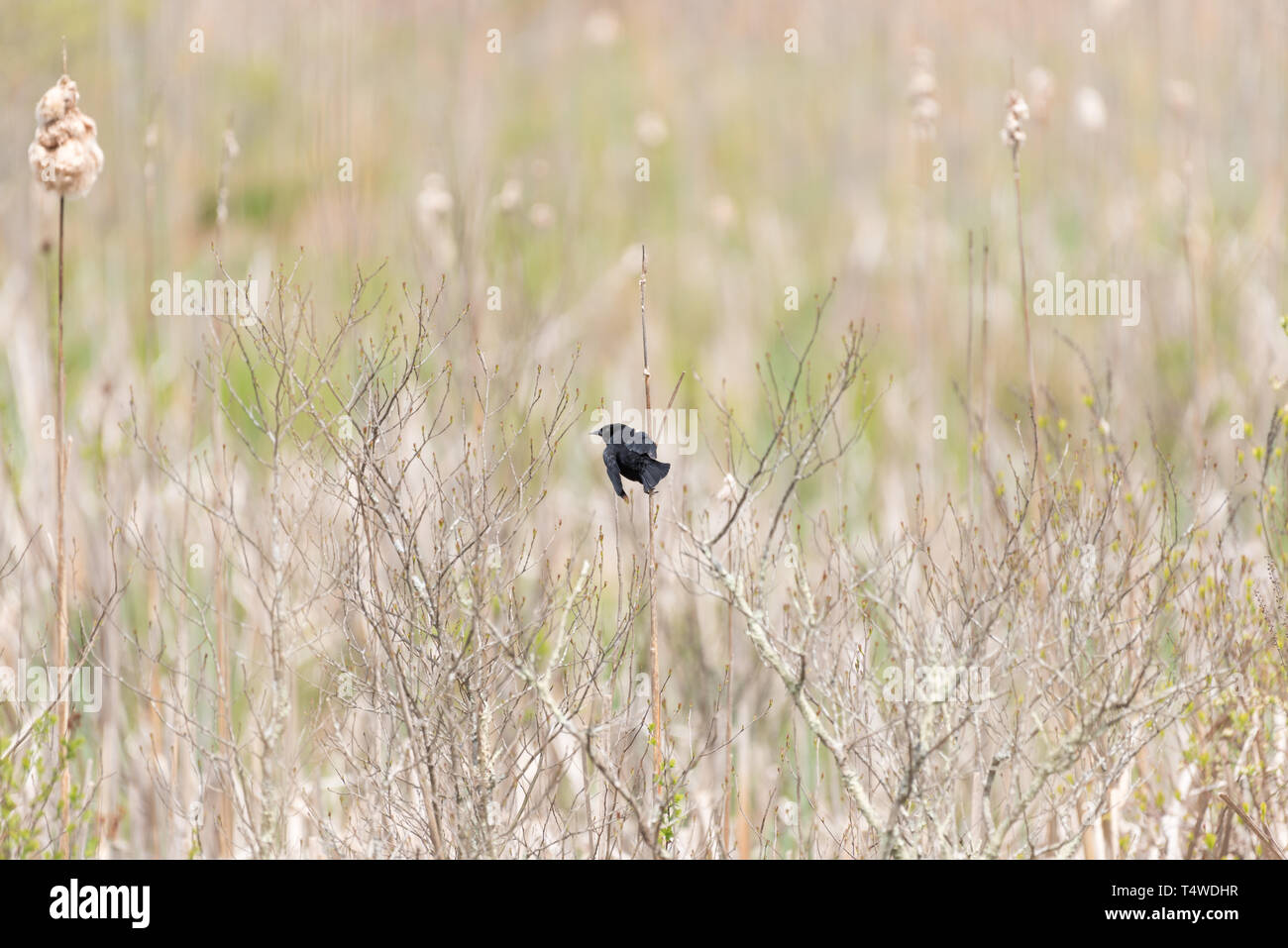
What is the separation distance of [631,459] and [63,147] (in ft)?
5.75

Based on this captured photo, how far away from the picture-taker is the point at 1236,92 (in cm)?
877

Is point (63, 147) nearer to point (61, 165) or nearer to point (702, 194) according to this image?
point (61, 165)

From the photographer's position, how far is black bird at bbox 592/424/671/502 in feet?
9.43

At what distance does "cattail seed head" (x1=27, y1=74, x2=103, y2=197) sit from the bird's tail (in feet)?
5.43

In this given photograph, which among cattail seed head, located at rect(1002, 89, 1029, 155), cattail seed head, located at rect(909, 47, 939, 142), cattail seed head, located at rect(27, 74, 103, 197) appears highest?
cattail seed head, located at rect(909, 47, 939, 142)

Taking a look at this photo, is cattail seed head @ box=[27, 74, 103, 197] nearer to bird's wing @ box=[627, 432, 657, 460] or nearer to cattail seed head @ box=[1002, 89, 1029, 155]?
bird's wing @ box=[627, 432, 657, 460]

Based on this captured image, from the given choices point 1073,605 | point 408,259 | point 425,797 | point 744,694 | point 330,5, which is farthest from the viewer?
point 330,5

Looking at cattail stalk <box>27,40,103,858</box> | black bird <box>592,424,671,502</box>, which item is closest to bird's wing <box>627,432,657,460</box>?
black bird <box>592,424,671,502</box>

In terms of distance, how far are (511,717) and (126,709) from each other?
3159mm

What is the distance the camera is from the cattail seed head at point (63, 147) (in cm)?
309

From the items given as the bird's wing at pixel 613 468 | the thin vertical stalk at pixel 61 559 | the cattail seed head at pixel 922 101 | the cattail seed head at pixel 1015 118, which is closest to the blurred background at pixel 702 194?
the cattail seed head at pixel 922 101

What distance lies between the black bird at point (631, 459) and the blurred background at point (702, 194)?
2440 millimetres
